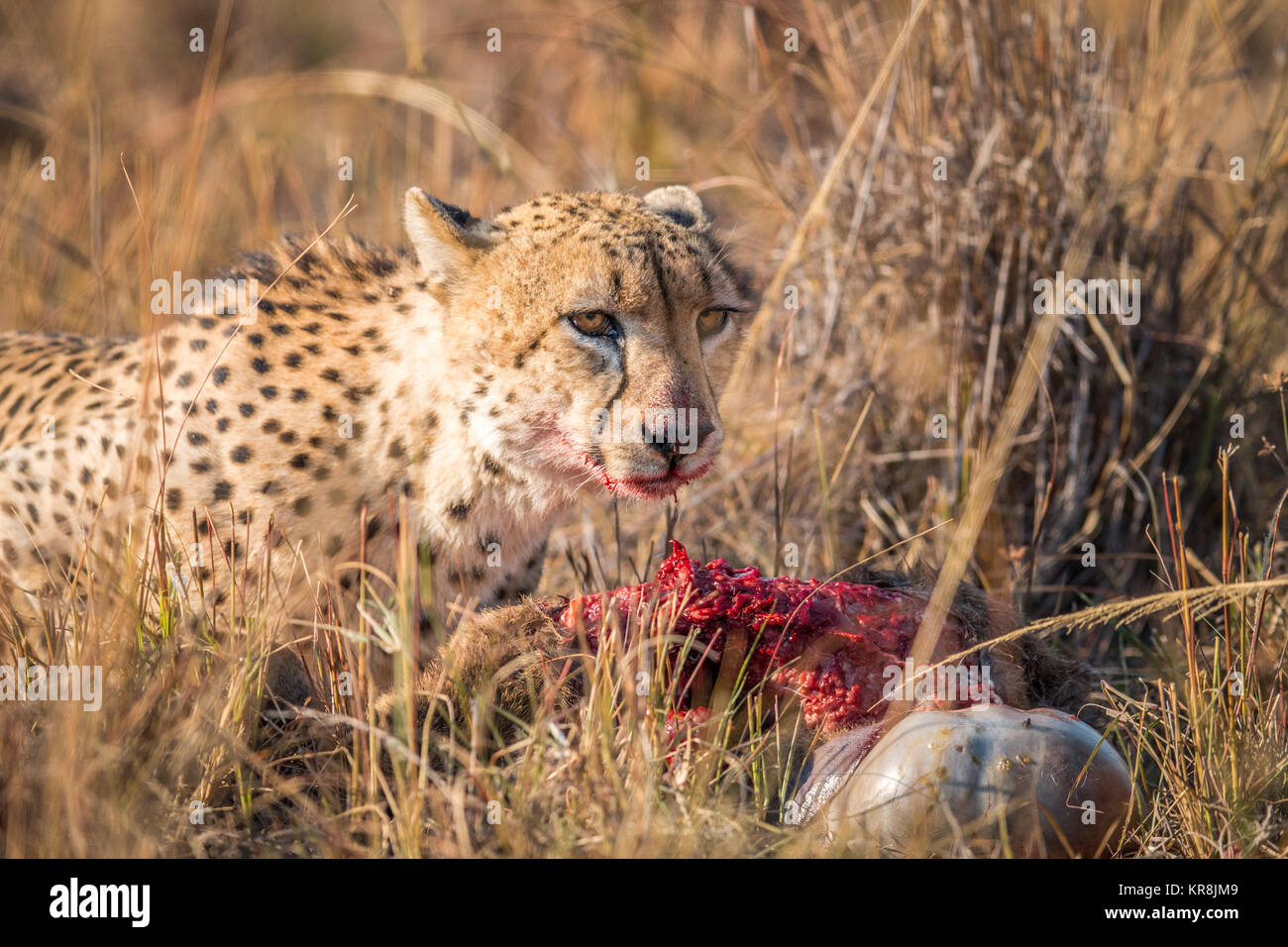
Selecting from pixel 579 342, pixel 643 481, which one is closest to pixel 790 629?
pixel 643 481

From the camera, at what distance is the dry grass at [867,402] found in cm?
232

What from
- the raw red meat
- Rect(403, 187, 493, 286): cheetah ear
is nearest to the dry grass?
the raw red meat

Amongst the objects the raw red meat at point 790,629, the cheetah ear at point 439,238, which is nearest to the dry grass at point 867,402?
the raw red meat at point 790,629

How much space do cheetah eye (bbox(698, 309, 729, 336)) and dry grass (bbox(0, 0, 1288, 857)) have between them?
418 millimetres

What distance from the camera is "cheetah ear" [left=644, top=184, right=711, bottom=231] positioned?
128 inches

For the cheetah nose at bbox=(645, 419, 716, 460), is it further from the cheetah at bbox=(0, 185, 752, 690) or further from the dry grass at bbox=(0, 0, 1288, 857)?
the dry grass at bbox=(0, 0, 1288, 857)

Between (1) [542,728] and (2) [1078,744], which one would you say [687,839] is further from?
(2) [1078,744]

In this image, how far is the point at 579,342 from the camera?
9.12 ft

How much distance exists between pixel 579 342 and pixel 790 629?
2.53ft

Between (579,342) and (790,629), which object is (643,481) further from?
(790,629)

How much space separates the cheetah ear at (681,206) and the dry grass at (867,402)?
390 mm

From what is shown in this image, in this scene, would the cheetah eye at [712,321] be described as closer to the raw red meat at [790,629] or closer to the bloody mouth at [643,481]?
the bloody mouth at [643,481]
